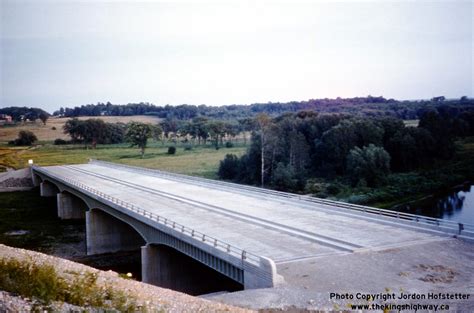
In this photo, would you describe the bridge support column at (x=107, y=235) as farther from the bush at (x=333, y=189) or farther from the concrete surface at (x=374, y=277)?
the concrete surface at (x=374, y=277)

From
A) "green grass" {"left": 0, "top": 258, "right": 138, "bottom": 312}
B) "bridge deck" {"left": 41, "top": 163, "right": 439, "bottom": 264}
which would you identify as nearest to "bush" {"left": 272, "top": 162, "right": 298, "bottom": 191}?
"bridge deck" {"left": 41, "top": 163, "right": 439, "bottom": 264}

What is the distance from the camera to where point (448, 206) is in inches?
2248

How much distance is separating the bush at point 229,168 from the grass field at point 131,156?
1.70 m

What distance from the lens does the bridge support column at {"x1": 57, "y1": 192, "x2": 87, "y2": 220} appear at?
63.2 meters

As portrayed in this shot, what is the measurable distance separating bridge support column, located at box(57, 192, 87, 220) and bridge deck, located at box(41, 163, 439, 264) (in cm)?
1724

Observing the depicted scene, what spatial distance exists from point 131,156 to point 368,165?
63.9 m

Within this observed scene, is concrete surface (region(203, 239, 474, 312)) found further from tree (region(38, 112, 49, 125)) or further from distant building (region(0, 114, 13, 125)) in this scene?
tree (region(38, 112, 49, 125))

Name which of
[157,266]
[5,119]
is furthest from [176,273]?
[5,119]

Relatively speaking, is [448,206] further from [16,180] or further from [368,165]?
[16,180]

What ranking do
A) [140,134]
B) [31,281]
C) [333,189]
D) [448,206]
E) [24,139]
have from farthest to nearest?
1. [24,139]
2. [140,134]
3. [333,189]
4. [448,206]
5. [31,281]

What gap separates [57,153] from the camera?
122625 millimetres

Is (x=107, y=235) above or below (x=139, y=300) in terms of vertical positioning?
below

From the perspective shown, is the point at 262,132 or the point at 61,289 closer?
the point at 61,289

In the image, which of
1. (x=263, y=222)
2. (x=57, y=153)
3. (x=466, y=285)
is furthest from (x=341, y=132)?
(x=57, y=153)
